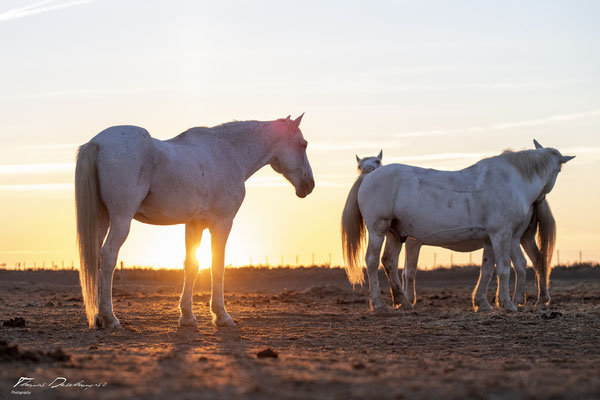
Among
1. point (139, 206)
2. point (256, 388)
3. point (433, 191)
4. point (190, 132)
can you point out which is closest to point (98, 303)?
point (139, 206)

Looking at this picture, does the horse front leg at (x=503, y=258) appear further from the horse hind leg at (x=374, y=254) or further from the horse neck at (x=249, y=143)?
the horse neck at (x=249, y=143)

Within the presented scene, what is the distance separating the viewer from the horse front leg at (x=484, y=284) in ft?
45.9

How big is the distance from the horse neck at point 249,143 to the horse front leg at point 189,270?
1.09 meters

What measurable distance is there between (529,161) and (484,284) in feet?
7.53

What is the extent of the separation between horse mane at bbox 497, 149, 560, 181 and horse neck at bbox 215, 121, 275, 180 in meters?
4.59

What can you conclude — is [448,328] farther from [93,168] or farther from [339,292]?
[339,292]

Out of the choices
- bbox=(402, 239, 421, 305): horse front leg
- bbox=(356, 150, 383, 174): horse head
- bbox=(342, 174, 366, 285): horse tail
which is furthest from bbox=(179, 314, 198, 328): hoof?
bbox=(356, 150, 383, 174): horse head

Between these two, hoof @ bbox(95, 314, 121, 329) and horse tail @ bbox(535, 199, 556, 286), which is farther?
horse tail @ bbox(535, 199, 556, 286)

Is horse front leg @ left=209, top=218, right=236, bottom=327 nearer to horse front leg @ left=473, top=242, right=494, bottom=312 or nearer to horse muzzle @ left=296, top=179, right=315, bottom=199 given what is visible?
horse muzzle @ left=296, top=179, right=315, bottom=199

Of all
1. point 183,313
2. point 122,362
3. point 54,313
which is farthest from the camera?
point 54,313

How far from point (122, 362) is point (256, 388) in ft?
5.79

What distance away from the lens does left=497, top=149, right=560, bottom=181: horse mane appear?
13922 mm

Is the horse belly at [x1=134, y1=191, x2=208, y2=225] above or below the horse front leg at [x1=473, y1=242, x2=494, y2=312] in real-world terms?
above

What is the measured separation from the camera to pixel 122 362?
6.41 m
